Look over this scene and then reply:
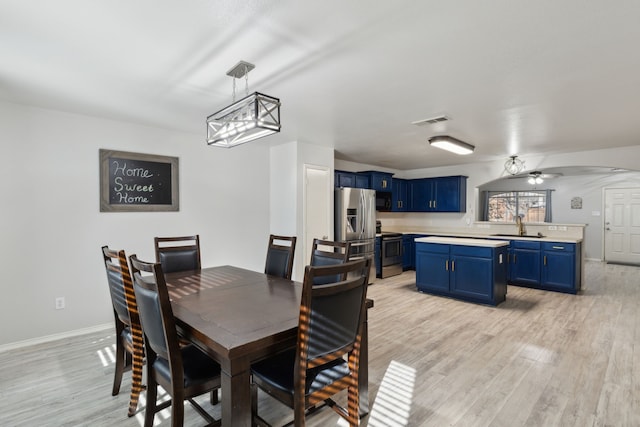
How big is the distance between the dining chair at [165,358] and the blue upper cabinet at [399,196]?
589cm

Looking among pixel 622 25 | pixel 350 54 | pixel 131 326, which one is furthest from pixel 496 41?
pixel 131 326

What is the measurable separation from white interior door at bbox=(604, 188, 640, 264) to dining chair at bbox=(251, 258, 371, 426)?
939cm

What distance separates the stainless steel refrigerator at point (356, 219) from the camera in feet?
17.8

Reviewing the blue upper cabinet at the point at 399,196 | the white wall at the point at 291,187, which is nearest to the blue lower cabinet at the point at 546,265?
the blue upper cabinet at the point at 399,196

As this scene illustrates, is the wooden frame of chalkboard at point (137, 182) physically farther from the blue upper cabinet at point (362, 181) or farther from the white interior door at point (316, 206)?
the blue upper cabinet at point (362, 181)

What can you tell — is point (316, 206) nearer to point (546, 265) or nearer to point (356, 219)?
point (356, 219)

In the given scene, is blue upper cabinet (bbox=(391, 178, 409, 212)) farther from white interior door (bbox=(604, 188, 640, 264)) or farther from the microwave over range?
white interior door (bbox=(604, 188, 640, 264))

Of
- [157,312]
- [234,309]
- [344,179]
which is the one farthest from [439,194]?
[157,312]

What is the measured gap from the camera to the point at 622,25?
1.75 metres

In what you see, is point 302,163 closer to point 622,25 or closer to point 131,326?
A: point 131,326

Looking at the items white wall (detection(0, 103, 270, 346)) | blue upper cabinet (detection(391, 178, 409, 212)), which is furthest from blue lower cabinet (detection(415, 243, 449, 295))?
white wall (detection(0, 103, 270, 346))

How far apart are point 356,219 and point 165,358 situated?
4.21m

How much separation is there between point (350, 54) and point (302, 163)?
2.74 meters

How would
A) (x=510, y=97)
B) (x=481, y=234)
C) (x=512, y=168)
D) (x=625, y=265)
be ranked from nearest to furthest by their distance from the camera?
(x=510, y=97) < (x=512, y=168) < (x=481, y=234) < (x=625, y=265)
